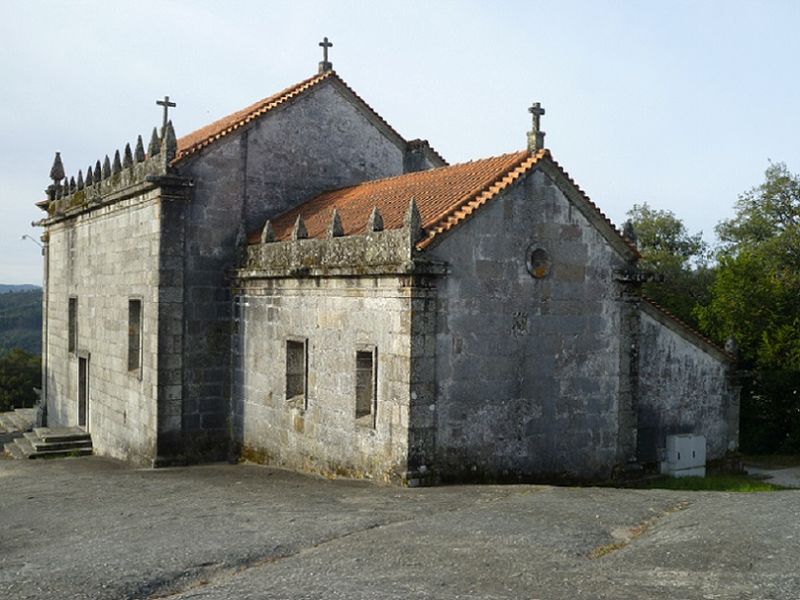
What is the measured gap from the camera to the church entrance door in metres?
22.8

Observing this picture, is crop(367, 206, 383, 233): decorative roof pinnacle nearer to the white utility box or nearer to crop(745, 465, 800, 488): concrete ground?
the white utility box

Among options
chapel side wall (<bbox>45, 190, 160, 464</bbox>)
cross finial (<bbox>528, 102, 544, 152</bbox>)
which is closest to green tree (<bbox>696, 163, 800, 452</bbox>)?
cross finial (<bbox>528, 102, 544, 152</bbox>)

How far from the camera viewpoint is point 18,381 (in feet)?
157

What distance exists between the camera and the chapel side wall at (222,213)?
58.7 ft

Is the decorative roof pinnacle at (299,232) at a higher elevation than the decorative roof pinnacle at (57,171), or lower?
lower

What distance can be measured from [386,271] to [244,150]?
7.04 m

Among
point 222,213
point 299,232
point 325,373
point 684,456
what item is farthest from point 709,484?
point 222,213

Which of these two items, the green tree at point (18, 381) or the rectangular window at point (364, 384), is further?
the green tree at point (18, 381)

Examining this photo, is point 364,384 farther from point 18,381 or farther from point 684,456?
point 18,381

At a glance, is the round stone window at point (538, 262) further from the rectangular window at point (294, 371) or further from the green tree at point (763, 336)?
the green tree at point (763, 336)

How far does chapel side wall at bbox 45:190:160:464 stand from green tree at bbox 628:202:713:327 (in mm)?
21727

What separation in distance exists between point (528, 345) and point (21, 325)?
372 ft

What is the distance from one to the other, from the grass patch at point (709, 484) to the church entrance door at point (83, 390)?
50.0ft

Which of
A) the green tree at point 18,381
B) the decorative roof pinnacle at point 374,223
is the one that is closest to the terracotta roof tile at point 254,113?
the decorative roof pinnacle at point 374,223
